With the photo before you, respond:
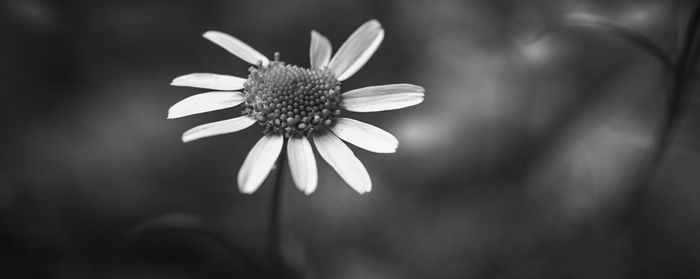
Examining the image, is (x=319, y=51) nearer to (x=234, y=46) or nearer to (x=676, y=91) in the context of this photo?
(x=234, y=46)

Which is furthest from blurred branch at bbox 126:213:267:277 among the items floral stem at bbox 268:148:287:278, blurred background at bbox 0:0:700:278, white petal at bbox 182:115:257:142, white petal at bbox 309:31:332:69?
white petal at bbox 309:31:332:69

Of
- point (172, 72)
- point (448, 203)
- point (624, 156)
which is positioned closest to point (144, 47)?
point (172, 72)

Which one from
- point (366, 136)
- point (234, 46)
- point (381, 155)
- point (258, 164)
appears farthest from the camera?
point (381, 155)

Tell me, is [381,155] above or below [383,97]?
above

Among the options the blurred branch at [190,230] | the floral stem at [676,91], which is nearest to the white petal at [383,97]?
the blurred branch at [190,230]

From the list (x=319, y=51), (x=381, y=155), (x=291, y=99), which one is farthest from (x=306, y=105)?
(x=381, y=155)

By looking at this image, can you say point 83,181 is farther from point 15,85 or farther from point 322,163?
point 322,163
